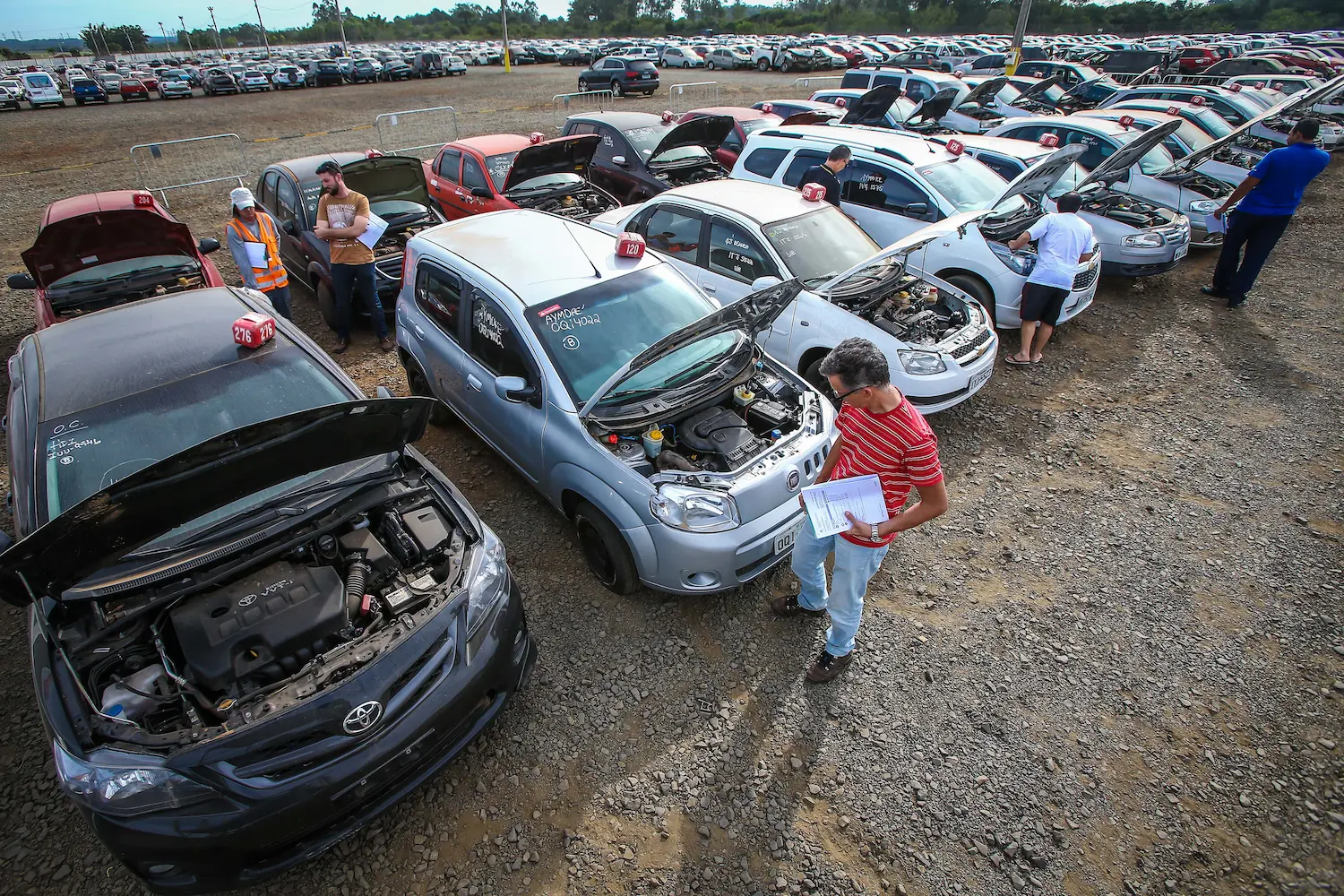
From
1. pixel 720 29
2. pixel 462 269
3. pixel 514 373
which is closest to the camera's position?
pixel 514 373

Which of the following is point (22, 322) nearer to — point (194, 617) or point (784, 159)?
point (194, 617)

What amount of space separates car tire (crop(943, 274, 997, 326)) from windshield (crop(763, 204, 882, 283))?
1.52m

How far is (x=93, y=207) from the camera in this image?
633cm

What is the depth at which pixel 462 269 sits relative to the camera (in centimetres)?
473

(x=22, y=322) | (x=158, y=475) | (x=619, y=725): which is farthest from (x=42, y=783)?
(x=22, y=322)

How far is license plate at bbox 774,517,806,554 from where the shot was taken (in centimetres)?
382

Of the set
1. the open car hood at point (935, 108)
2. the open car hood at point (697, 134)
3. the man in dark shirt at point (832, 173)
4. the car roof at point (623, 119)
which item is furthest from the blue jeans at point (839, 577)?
the open car hood at point (935, 108)

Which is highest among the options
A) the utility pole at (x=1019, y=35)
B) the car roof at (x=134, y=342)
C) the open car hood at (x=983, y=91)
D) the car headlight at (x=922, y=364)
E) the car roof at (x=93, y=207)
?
the utility pole at (x=1019, y=35)

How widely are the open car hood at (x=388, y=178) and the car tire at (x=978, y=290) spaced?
660 cm

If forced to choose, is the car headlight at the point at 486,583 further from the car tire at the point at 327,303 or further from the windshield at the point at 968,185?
the windshield at the point at 968,185

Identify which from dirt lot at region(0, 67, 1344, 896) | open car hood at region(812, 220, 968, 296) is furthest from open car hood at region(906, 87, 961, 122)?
dirt lot at region(0, 67, 1344, 896)

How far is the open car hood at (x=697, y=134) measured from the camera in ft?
29.7

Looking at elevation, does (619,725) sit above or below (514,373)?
below

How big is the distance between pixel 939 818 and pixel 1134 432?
4.39 metres
